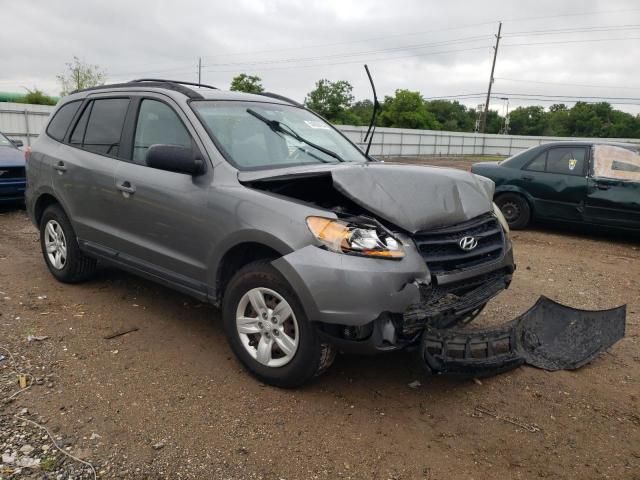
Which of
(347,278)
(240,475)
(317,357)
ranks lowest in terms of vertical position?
(240,475)

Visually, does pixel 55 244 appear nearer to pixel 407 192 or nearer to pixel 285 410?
pixel 285 410

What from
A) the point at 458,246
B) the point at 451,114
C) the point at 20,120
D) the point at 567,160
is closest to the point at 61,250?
the point at 458,246

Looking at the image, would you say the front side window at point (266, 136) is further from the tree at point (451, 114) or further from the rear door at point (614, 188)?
the tree at point (451, 114)

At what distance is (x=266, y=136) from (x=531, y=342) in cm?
241

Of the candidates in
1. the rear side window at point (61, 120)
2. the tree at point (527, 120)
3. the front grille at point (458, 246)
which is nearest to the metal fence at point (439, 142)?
the rear side window at point (61, 120)

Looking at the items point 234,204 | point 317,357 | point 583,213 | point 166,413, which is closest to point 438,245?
point 317,357

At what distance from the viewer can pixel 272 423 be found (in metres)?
2.90

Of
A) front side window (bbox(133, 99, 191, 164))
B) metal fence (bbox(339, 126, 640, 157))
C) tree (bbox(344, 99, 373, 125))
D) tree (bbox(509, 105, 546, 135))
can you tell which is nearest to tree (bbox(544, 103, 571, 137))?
tree (bbox(509, 105, 546, 135))

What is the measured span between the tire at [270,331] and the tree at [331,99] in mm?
47117

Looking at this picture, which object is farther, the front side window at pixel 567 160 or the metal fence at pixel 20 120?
the metal fence at pixel 20 120

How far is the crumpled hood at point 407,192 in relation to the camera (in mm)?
2980

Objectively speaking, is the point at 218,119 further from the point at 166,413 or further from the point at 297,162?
the point at 166,413

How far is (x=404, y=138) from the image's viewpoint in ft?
113

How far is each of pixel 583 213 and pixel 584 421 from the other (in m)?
5.45
